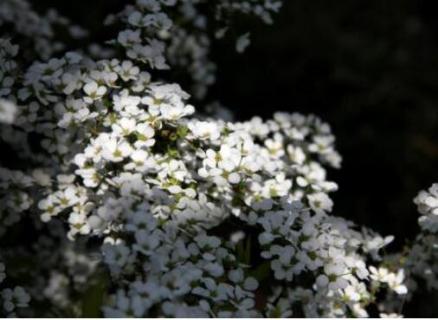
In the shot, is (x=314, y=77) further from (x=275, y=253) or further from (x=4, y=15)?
(x=275, y=253)

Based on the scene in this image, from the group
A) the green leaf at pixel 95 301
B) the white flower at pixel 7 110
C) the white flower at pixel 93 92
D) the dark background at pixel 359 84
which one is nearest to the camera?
the green leaf at pixel 95 301

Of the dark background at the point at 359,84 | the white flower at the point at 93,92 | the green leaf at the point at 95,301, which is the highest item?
the dark background at the point at 359,84

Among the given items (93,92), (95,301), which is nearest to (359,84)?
(93,92)

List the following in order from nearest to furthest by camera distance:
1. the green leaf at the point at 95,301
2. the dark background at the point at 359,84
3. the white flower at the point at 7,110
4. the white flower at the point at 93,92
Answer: the green leaf at the point at 95,301 < the white flower at the point at 93,92 < the white flower at the point at 7,110 < the dark background at the point at 359,84

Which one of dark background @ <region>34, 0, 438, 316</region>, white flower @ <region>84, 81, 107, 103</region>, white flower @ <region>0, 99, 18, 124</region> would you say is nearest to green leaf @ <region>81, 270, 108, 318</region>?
white flower @ <region>84, 81, 107, 103</region>

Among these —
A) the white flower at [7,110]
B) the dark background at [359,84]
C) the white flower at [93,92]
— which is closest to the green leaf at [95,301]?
the white flower at [93,92]

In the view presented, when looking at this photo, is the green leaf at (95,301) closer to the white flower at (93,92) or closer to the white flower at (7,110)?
the white flower at (93,92)

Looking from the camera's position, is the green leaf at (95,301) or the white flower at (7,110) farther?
the white flower at (7,110)

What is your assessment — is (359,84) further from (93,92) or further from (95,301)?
(95,301)

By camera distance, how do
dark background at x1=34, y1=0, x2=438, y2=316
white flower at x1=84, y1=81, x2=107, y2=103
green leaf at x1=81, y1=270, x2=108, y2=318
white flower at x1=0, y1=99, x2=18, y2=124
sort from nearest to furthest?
green leaf at x1=81, y1=270, x2=108, y2=318 → white flower at x1=84, y1=81, x2=107, y2=103 → white flower at x1=0, y1=99, x2=18, y2=124 → dark background at x1=34, y1=0, x2=438, y2=316

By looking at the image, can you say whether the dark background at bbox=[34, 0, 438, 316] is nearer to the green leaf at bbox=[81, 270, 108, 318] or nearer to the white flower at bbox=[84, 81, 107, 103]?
the white flower at bbox=[84, 81, 107, 103]
